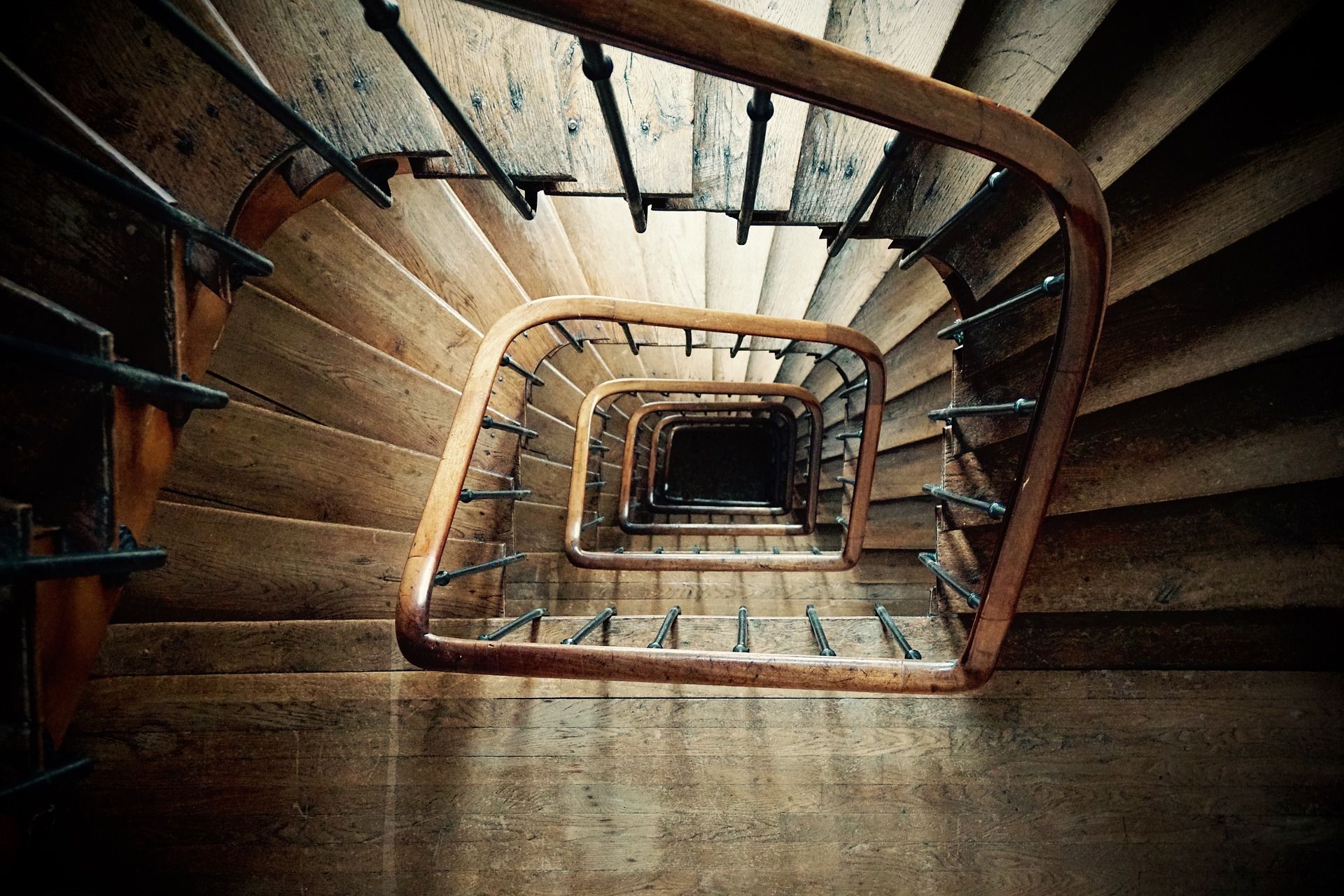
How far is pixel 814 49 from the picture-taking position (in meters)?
0.61

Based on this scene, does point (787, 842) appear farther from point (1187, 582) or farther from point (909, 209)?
point (909, 209)

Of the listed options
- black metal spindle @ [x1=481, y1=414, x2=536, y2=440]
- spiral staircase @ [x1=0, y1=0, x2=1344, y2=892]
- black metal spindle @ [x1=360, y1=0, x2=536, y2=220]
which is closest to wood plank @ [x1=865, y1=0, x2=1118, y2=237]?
spiral staircase @ [x1=0, y1=0, x2=1344, y2=892]

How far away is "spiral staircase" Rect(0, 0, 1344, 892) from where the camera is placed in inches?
25.1

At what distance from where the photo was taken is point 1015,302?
1.04 metres

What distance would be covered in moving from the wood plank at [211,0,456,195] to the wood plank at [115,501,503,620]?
88 centimetres

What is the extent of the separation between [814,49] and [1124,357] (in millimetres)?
958

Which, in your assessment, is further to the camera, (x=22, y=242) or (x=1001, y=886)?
(x=1001, y=886)

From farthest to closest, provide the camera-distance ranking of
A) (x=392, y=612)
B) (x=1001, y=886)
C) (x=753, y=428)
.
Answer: (x=753, y=428) → (x=392, y=612) → (x=1001, y=886)

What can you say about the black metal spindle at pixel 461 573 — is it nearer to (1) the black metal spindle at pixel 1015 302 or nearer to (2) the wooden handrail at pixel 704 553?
(2) the wooden handrail at pixel 704 553

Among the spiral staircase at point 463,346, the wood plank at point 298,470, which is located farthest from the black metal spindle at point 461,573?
the wood plank at point 298,470

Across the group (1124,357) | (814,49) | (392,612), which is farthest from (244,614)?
(1124,357)

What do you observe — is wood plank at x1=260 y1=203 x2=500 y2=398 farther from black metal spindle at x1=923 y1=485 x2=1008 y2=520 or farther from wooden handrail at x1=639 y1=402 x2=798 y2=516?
wooden handrail at x1=639 y1=402 x2=798 y2=516

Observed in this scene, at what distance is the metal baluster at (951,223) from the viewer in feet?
2.97

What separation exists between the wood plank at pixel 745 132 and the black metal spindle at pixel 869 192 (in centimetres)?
14
